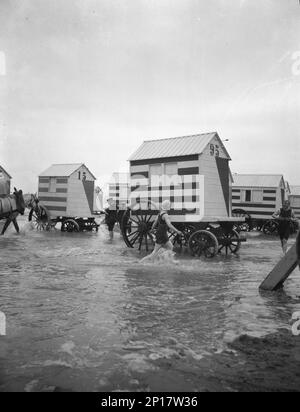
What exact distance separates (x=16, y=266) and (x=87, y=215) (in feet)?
46.5

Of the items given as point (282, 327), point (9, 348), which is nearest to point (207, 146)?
point (282, 327)

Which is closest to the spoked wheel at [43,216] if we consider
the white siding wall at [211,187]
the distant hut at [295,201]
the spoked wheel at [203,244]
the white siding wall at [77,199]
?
the white siding wall at [77,199]

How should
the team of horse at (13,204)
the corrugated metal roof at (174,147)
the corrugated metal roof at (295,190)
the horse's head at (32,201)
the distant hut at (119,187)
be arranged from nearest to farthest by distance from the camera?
the team of horse at (13,204)
the corrugated metal roof at (174,147)
the horse's head at (32,201)
the distant hut at (119,187)
the corrugated metal roof at (295,190)

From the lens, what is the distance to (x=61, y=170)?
2416 centimetres

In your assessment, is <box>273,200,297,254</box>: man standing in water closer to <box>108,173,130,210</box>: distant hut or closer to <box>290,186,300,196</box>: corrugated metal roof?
<box>108,173,130,210</box>: distant hut

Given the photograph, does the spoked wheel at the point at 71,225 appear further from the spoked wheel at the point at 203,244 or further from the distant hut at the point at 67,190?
the spoked wheel at the point at 203,244

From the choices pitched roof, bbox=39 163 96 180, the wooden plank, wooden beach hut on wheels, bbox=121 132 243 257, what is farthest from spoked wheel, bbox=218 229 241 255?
pitched roof, bbox=39 163 96 180

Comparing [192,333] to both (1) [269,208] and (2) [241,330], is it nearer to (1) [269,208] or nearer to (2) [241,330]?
(2) [241,330]

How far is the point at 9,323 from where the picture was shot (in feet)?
16.8

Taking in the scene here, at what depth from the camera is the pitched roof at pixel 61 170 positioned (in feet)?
77.4

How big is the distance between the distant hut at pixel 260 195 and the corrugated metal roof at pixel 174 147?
45.0 ft

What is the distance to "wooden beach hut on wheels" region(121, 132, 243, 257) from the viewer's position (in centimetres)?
1337

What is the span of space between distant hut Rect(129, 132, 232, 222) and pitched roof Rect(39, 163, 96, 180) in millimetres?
9237

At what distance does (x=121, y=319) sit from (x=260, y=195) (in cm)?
2413
